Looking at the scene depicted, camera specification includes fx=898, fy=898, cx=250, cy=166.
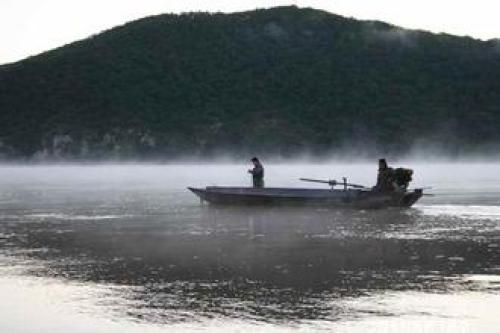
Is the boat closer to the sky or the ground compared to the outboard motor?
closer to the ground

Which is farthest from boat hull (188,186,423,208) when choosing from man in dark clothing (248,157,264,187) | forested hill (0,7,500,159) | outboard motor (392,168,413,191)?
forested hill (0,7,500,159)

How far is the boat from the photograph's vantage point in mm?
37188

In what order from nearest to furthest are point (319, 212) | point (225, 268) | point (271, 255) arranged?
point (225, 268) < point (271, 255) < point (319, 212)

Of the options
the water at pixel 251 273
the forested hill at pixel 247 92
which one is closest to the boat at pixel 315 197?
the water at pixel 251 273

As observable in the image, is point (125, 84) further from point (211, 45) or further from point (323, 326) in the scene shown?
point (323, 326)

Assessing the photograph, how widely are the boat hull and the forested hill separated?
99247 millimetres

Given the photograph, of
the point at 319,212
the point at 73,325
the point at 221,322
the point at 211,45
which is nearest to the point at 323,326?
the point at 221,322

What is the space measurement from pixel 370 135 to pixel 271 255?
120153 millimetres

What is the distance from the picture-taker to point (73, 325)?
556 inches

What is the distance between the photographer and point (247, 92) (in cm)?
14962

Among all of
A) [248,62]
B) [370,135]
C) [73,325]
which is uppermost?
[248,62]

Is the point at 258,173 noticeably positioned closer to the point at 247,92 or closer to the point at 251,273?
the point at 251,273

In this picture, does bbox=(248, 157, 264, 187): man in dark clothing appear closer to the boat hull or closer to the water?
the boat hull

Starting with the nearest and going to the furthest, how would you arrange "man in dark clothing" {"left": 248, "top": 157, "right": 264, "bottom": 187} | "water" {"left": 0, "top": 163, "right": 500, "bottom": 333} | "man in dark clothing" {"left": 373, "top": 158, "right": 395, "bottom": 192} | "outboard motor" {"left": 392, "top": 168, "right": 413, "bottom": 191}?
1. "water" {"left": 0, "top": 163, "right": 500, "bottom": 333}
2. "man in dark clothing" {"left": 373, "top": 158, "right": 395, "bottom": 192}
3. "outboard motor" {"left": 392, "top": 168, "right": 413, "bottom": 191}
4. "man in dark clothing" {"left": 248, "top": 157, "right": 264, "bottom": 187}
